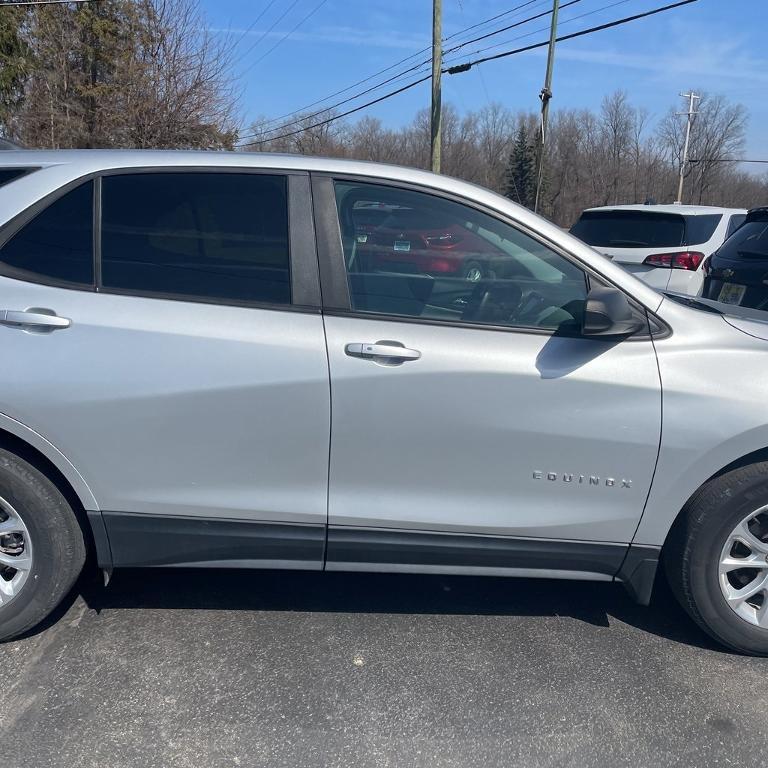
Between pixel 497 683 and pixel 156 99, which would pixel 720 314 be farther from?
pixel 156 99

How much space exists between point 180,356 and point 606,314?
148 cm

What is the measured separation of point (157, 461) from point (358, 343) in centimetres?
84

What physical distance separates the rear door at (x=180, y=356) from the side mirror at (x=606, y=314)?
3.06 feet

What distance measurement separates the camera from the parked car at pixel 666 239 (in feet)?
26.7

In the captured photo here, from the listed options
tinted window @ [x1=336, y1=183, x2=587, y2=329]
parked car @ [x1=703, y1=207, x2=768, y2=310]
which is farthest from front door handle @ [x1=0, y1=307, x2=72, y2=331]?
parked car @ [x1=703, y1=207, x2=768, y2=310]

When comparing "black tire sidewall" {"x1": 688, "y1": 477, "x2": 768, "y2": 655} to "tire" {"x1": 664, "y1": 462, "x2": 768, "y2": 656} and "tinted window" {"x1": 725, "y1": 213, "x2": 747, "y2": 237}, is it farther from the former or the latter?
"tinted window" {"x1": 725, "y1": 213, "x2": 747, "y2": 237}

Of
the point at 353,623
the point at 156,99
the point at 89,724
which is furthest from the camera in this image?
the point at 156,99

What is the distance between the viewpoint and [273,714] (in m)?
2.59

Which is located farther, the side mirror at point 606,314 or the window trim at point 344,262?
the window trim at point 344,262

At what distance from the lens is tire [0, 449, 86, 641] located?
2715mm

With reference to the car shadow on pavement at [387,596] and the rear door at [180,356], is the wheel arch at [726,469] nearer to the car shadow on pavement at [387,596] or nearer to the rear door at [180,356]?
the car shadow on pavement at [387,596]

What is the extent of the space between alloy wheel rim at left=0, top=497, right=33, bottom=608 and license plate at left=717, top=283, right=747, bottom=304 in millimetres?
4981

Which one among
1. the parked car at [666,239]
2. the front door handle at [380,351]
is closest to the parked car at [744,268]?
the parked car at [666,239]

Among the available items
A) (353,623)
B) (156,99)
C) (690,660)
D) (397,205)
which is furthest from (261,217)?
(156,99)
